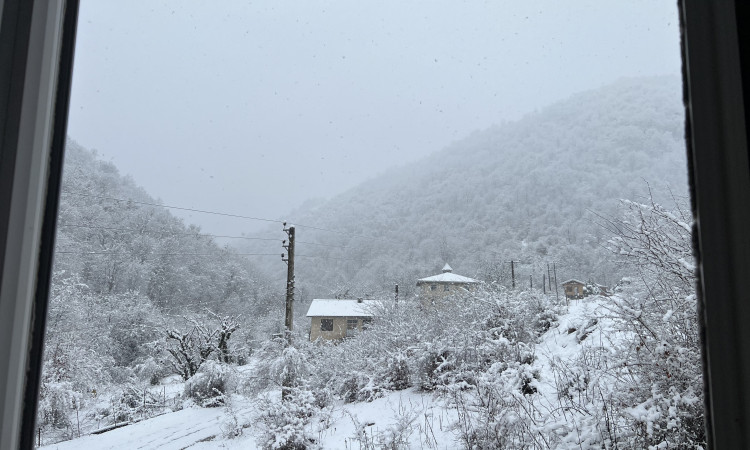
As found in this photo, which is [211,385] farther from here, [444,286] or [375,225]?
[444,286]

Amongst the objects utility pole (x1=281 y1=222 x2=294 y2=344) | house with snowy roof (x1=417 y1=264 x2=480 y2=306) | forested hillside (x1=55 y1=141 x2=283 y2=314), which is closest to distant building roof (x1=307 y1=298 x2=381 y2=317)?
utility pole (x1=281 y1=222 x2=294 y2=344)

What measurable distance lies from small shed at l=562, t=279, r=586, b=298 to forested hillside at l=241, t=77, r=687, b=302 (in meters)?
0.06

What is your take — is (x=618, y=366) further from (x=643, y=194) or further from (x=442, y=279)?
(x=442, y=279)

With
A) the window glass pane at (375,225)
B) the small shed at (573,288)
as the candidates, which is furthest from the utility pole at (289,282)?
the small shed at (573,288)

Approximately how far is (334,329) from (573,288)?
103 inches

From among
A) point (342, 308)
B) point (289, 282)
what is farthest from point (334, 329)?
point (289, 282)

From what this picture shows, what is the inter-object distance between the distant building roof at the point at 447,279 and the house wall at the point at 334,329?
85 cm

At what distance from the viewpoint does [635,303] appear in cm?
182

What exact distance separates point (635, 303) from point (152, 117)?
86.9 inches

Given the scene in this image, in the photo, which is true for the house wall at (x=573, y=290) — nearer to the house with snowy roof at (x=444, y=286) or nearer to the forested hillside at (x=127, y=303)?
the house with snowy roof at (x=444, y=286)

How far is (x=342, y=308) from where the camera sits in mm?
4082

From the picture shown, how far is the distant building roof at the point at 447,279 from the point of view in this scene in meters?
3.80

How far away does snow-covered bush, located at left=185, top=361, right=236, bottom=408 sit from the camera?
2.74 metres

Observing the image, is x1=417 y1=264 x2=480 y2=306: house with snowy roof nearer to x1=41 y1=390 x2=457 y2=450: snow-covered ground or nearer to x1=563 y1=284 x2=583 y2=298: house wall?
x1=563 y1=284 x2=583 y2=298: house wall
